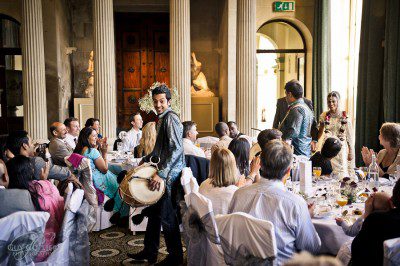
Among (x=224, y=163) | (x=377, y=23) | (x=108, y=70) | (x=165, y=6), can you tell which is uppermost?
(x=165, y=6)

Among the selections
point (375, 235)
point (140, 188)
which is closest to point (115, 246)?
point (140, 188)

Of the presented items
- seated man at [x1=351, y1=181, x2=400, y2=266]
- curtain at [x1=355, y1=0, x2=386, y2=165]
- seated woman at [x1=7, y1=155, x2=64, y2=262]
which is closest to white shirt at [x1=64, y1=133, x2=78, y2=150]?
seated woman at [x1=7, y1=155, x2=64, y2=262]

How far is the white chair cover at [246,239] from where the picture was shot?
2.78 metres

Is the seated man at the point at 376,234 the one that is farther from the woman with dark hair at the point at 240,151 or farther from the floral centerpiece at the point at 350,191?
the woman with dark hair at the point at 240,151

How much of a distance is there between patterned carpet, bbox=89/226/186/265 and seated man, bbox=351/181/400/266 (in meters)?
2.83

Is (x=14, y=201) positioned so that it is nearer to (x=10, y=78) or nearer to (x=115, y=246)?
(x=115, y=246)

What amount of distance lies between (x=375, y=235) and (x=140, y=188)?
7.13 ft

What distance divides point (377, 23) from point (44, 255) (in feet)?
25.2

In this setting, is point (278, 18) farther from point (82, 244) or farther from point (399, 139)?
point (82, 244)

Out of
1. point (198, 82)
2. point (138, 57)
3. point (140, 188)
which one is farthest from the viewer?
point (138, 57)

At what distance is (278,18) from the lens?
13.6 metres

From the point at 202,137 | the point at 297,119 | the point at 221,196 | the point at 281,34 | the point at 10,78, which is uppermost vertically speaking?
the point at 281,34

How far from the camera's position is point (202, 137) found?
1161cm

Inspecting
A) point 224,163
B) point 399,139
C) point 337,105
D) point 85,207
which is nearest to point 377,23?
point 337,105
